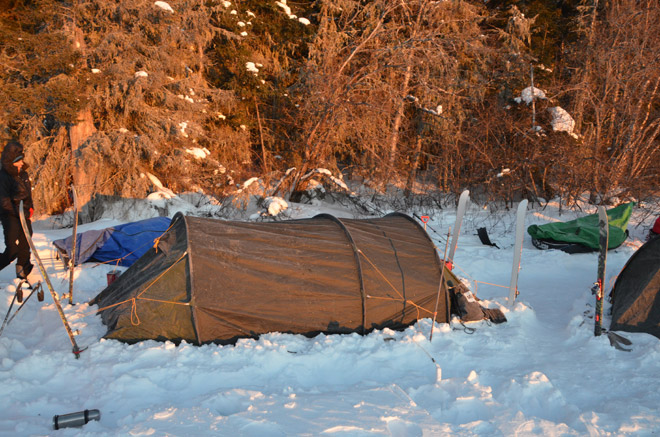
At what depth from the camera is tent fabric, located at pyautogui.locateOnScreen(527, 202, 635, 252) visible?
9336 mm

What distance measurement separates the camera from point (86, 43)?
12.2 metres

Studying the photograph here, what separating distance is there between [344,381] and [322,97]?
10.3m

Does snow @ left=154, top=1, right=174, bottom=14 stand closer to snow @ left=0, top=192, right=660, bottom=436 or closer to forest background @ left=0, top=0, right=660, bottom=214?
forest background @ left=0, top=0, right=660, bottom=214

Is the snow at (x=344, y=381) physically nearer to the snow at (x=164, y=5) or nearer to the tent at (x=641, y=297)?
the tent at (x=641, y=297)

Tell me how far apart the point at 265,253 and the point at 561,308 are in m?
4.70

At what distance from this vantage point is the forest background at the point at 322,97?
1193 cm

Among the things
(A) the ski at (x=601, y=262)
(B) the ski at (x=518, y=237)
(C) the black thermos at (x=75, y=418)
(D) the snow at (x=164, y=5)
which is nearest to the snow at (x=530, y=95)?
(B) the ski at (x=518, y=237)

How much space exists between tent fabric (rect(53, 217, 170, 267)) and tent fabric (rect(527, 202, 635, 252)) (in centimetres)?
813

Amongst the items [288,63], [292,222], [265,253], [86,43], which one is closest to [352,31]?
[288,63]

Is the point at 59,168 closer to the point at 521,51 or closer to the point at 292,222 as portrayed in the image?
the point at 292,222

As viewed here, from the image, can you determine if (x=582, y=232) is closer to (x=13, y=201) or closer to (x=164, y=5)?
(x=13, y=201)

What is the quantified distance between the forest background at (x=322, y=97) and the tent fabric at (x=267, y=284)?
22.9 feet

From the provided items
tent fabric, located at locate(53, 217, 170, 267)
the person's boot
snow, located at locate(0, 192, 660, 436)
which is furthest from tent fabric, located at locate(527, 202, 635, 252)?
the person's boot

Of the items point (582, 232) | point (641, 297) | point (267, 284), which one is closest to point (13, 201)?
point (267, 284)
